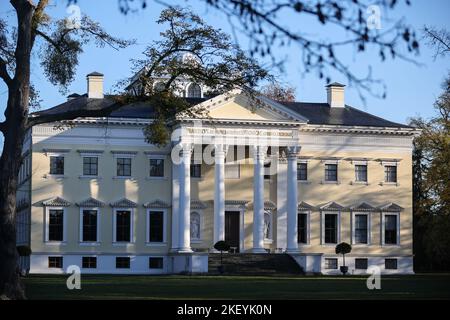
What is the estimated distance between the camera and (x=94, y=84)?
58.0 m

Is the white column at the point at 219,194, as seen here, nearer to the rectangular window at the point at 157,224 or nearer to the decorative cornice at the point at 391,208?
the rectangular window at the point at 157,224

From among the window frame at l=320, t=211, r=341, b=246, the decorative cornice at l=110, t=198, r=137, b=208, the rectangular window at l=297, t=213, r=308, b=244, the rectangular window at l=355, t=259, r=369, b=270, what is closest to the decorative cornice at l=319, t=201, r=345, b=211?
the window frame at l=320, t=211, r=341, b=246

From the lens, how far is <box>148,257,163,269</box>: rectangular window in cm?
5593

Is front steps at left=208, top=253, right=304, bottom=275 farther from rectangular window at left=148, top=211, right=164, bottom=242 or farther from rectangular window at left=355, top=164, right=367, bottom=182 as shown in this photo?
rectangular window at left=355, top=164, right=367, bottom=182

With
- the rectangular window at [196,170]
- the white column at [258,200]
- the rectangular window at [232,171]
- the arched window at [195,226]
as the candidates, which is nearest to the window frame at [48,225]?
the arched window at [195,226]

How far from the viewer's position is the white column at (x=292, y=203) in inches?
2174

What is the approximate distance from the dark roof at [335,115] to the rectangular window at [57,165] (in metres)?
13.4

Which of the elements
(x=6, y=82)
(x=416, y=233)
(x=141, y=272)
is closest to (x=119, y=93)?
(x=6, y=82)

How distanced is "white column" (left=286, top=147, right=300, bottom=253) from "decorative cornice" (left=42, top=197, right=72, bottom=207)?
38.8 ft

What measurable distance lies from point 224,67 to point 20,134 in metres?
A: 5.24

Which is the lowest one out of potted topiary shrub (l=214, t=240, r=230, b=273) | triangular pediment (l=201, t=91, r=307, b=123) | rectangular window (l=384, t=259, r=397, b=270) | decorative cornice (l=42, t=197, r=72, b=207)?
rectangular window (l=384, t=259, r=397, b=270)

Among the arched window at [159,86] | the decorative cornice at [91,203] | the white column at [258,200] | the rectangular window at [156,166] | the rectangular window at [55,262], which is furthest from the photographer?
the rectangular window at [156,166]

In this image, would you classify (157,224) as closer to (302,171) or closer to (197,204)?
(197,204)

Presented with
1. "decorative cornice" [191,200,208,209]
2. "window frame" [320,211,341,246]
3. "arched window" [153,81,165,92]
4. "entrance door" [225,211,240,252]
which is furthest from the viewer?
"window frame" [320,211,341,246]
